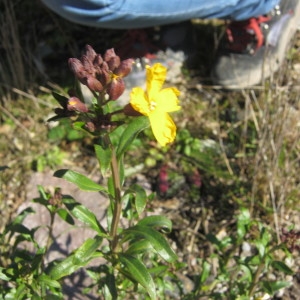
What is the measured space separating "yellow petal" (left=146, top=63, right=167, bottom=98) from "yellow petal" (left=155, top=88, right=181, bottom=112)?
0.9 inches

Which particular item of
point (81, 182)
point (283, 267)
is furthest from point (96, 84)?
point (283, 267)

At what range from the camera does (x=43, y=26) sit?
3486mm

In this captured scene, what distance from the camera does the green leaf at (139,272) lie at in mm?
1528

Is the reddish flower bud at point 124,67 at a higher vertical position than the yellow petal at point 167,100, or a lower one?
higher

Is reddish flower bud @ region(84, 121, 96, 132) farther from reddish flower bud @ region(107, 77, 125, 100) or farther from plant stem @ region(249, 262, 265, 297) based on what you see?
plant stem @ region(249, 262, 265, 297)

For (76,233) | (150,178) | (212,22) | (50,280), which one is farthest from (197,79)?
(50,280)

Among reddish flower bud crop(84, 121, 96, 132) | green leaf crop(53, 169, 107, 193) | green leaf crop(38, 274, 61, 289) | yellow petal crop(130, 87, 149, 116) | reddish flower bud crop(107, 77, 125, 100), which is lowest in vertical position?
green leaf crop(38, 274, 61, 289)

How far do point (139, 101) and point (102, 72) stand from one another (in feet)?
0.44

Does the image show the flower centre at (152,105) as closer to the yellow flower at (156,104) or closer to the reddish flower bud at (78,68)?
the yellow flower at (156,104)

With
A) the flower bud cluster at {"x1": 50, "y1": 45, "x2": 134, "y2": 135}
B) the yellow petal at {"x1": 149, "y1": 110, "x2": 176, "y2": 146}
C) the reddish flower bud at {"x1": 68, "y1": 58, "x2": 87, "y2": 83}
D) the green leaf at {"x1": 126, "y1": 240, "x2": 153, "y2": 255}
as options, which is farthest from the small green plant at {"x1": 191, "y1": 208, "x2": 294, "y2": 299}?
the reddish flower bud at {"x1": 68, "y1": 58, "x2": 87, "y2": 83}

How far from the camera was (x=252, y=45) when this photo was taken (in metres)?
2.99

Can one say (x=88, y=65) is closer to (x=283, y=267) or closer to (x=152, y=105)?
(x=152, y=105)

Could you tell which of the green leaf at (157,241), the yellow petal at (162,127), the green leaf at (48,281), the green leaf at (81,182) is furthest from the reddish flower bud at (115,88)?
the green leaf at (48,281)

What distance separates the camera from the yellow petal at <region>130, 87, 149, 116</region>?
1.32 meters
